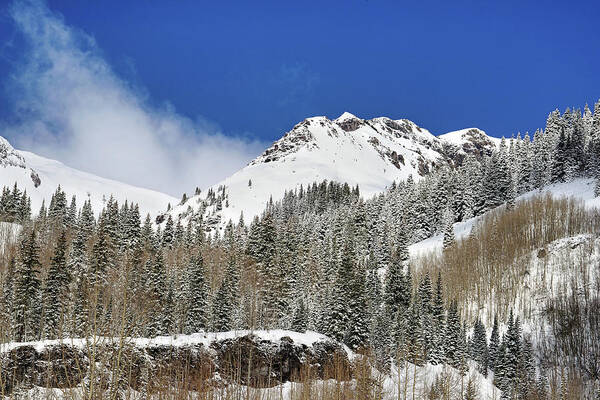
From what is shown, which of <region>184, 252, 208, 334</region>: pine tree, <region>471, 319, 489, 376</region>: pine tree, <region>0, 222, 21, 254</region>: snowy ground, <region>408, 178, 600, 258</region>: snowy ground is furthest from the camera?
<region>0, 222, 21, 254</region>: snowy ground

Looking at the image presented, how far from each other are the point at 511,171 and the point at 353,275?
72.4m

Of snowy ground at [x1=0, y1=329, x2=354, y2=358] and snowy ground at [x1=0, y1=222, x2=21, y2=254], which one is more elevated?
snowy ground at [x1=0, y1=222, x2=21, y2=254]

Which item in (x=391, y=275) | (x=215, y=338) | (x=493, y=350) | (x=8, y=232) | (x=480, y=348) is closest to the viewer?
(x=215, y=338)

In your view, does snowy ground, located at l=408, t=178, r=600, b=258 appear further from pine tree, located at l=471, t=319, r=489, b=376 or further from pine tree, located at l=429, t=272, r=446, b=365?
pine tree, located at l=471, t=319, r=489, b=376

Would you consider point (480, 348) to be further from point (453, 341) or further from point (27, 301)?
point (27, 301)

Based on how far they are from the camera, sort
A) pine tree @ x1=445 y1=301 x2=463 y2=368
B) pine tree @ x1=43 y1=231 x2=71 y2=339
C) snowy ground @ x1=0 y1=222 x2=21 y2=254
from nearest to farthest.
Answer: pine tree @ x1=43 y1=231 x2=71 y2=339 < pine tree @ x1=445 y1=301 x2=463 y2=368 < snowy ground @ x1=0 y1=222 x2=21 y2=254

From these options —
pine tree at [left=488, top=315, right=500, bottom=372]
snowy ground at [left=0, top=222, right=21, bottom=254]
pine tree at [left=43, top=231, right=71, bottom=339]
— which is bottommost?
pine tree at [left=488, top=315, right=500, bottom=372]

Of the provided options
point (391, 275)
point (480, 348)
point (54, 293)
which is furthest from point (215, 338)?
point (480, 348)

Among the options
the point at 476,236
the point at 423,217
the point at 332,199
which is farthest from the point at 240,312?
the point at 332,199

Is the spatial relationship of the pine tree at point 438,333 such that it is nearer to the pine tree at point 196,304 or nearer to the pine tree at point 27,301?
the pine tree at point 196,304

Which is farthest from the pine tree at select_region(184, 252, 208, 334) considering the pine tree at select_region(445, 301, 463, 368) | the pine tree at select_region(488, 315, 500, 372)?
the pine tree at select_region(488, 315, 500, 372)

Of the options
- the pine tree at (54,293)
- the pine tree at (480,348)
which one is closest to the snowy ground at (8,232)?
the pine tree at (54,293)

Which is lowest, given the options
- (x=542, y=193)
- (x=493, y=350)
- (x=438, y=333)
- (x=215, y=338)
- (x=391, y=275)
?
(x=493, y=350)

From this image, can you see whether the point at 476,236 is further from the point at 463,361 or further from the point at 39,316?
the point at 39,316
